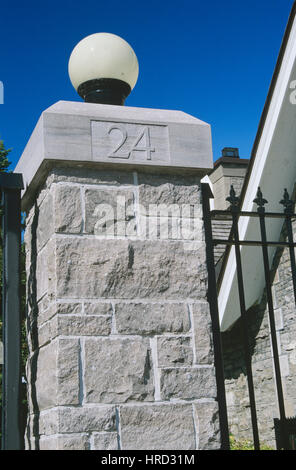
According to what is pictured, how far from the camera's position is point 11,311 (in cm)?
253

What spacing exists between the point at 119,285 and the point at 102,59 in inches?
42.2

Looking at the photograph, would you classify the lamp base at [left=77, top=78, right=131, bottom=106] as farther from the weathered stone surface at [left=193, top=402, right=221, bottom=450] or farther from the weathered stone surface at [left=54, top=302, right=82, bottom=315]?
the weathered stone surface at [left=193, top=402, right=221, bottom=450]

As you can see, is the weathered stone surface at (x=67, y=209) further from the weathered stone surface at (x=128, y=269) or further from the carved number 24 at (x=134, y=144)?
the carved number 24 at (x=134, y=144)

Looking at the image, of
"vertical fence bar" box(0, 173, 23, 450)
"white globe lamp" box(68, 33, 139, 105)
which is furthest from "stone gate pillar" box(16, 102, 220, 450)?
"white globe lamp" box(68, 33, 139, 105)

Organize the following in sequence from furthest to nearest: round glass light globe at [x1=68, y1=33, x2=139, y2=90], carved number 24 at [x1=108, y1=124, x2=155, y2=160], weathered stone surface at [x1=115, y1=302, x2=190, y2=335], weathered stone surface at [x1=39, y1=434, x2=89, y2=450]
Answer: round glass light globe at [x1=68, y1=33, x2=139, y2=90] < carved number 24 at [x1=108, y1=124, x2=155, y2=160] < weathered stone surface at [x1=115, y1=302, x2=190, y2=335] < weathered stone surface at [x1=39, y1=434, x2=89, y2=450]

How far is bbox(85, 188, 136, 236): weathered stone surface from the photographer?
251 centimetres

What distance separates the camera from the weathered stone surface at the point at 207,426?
2.42 m

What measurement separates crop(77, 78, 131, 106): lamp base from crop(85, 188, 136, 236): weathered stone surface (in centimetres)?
52

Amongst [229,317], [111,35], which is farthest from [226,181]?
[111,35]

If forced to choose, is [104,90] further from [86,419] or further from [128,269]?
[86,419]

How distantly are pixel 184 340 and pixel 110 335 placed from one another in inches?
12.4

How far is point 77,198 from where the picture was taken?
2.51 meters

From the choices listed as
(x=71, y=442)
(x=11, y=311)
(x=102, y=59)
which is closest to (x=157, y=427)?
(x=71, y=442)
